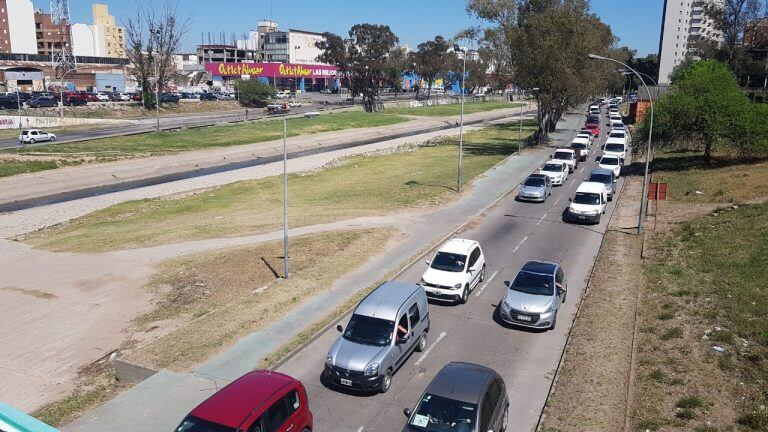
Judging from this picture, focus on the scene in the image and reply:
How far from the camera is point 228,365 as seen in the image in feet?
52.7

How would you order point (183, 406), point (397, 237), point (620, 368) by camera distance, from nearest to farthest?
point (183, 406) < point (620, 368) < point (397, 237)

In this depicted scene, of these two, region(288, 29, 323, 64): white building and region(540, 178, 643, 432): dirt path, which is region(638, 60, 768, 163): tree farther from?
region(288, 29, 323, 64): white building

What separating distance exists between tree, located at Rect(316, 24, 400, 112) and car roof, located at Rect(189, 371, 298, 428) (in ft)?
366

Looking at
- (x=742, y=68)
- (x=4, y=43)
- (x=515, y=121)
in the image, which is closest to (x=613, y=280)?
(x=515, y=121)

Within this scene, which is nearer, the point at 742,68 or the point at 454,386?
the point at 454,386

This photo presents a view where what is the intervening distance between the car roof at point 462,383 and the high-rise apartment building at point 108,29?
198684mm

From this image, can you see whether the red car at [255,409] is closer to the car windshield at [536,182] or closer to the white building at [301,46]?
the car windshield at [536,182]

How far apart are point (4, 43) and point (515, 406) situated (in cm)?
17451

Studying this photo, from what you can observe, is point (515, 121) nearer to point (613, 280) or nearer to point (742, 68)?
point (742, 68)

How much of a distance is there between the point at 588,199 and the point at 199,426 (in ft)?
85.4

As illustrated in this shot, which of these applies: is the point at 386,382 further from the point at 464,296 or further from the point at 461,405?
the point at 464,296

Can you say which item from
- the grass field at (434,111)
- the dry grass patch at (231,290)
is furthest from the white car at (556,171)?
the grass field at (434,111)

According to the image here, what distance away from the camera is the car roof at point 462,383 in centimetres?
1183

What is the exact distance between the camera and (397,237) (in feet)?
94.6
